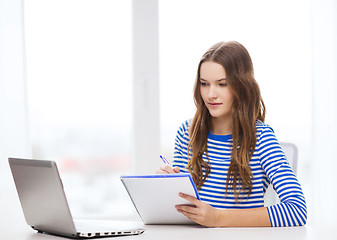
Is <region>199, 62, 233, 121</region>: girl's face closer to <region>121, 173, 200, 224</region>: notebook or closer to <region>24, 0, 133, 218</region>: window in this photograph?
<region>121, 173, 200, 224</region>: notebook

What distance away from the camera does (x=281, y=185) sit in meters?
1.64

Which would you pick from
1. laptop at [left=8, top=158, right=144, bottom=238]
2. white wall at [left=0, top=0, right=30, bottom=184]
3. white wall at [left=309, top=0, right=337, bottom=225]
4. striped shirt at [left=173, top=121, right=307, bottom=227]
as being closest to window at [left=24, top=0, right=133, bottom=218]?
white wall at [left=0, top=0, right=30, bottom=184]

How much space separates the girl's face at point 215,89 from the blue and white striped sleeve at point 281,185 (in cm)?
18

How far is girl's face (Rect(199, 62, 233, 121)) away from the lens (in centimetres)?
173

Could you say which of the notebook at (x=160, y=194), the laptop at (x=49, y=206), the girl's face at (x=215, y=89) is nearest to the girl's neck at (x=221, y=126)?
the girl's face at (x=215, y=89)

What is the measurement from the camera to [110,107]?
3.18 metres

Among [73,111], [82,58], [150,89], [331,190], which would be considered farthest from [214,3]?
[331,190]

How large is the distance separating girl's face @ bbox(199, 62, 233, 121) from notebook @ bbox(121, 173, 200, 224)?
0.43m

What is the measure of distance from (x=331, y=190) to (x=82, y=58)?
5.52 ft

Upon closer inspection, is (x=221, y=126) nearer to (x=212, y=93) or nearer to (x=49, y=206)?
(x=212, y=93)

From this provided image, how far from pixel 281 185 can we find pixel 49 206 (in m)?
0.75

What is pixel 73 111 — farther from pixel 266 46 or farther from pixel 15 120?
pixel 266 46

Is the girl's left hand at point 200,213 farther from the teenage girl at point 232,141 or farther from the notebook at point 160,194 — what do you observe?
the teenage girl at point 232,141

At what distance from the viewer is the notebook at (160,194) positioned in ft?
4.44
